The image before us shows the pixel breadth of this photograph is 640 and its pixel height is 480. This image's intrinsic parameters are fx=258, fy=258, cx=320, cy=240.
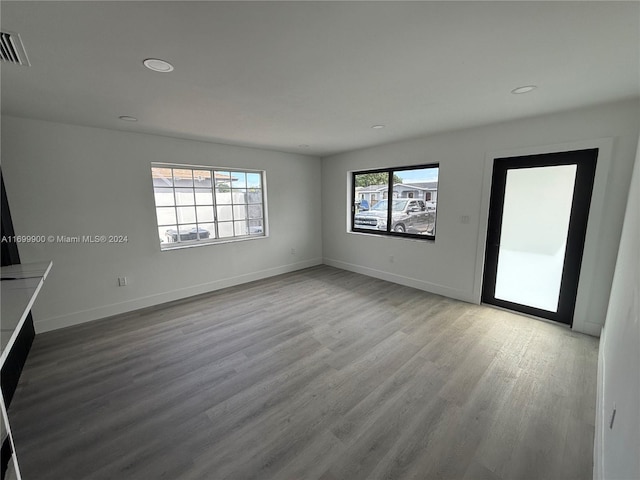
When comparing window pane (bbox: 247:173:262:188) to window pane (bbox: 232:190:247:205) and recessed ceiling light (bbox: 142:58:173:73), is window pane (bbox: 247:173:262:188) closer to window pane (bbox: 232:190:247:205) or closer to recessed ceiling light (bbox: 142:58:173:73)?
window pane (bbox: 232:190:247:205)

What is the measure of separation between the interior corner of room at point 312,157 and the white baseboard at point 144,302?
0.03m

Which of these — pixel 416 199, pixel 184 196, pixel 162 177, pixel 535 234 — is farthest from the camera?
pixel 416 199

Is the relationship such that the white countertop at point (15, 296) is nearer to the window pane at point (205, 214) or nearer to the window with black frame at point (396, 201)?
the window pane at point (205, 214)

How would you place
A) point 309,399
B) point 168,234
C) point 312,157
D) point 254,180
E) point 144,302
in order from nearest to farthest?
point 309,399
point 144,302
point 168,234
point 254,180
point 312,157

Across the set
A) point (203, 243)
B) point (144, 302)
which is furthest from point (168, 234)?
point (144, 302)

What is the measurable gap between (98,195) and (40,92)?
4.63 ft

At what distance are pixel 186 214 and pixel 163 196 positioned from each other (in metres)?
0.41

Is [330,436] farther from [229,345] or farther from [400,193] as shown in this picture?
[400,193]

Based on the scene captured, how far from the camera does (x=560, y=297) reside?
120 inches

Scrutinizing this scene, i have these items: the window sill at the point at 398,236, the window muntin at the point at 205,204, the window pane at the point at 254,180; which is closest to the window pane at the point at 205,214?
the window muntin at the point at 205,204

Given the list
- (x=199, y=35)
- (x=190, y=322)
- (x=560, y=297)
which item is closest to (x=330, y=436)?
(x=190, y=322)

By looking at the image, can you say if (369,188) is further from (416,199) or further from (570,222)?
(570,222)

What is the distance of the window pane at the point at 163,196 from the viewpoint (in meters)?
3.80

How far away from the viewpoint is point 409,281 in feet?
14.5
